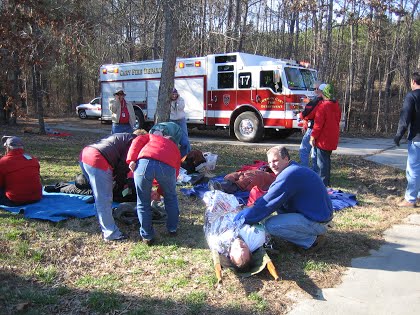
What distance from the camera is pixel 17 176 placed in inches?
213

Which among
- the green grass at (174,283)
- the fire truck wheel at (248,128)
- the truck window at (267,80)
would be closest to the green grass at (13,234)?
the green grass at (174,283)

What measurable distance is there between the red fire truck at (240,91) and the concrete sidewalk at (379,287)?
8.95 meters

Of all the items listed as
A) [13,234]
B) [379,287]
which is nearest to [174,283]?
[379,287]

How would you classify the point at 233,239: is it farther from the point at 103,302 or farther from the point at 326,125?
the point at 326,125

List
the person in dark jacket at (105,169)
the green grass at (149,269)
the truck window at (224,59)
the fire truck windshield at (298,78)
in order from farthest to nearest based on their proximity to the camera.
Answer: the truck window at (224,59), the fire truck windshield at (298,78), the person in dark jacket at (105,169), the green grass at (149,269)

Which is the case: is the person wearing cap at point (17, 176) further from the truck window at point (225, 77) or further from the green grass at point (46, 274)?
the truck window at point (225, 77)

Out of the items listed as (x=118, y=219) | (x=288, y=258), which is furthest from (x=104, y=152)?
(x=288, y=258)

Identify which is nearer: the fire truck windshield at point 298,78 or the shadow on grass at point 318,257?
the shadow on grass at point 318,257

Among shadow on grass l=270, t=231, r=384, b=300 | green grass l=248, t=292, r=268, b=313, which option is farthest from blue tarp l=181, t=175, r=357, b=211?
green grass l=248, t=292, r=268, b=313

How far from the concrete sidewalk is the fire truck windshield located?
913cm

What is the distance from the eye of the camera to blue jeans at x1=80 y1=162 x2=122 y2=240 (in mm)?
4434

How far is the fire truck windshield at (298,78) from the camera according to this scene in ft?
42.8

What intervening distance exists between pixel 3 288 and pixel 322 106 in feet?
17.1

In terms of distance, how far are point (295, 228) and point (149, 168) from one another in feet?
5.32
